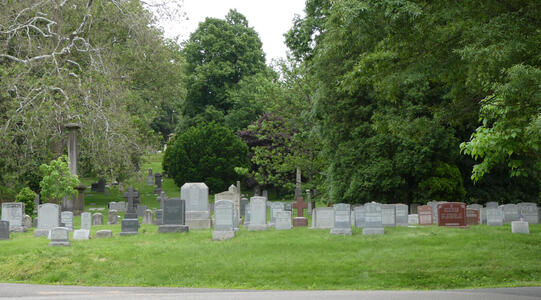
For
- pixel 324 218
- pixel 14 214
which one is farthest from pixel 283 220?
pixel 14 214

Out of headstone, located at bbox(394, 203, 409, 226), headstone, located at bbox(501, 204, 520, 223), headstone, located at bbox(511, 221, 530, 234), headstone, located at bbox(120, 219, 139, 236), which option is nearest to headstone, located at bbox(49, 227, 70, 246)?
headstone, located at bbox(120, 219, 139, 236)

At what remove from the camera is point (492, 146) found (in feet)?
36.9

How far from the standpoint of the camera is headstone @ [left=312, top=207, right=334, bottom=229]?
18109mm

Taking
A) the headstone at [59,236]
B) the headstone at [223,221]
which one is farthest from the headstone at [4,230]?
the headstone at [223,221]

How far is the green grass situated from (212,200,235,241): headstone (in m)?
0.36

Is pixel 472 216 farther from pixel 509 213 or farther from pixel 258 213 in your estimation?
pixel 258 213

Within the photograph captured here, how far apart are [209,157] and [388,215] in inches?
1017

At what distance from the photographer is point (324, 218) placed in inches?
716

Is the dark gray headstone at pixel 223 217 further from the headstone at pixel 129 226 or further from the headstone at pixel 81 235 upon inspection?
the headstone at pixel 81 235

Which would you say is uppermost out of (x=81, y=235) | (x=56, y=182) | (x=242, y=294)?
(x=56, y=182)

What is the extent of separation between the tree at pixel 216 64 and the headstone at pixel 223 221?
35.6 m

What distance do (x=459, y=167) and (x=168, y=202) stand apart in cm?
1417

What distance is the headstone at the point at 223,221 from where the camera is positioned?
53.2 feet

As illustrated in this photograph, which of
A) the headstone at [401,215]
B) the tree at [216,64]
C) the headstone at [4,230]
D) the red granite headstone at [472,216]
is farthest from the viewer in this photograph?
the tree at [216,64]
